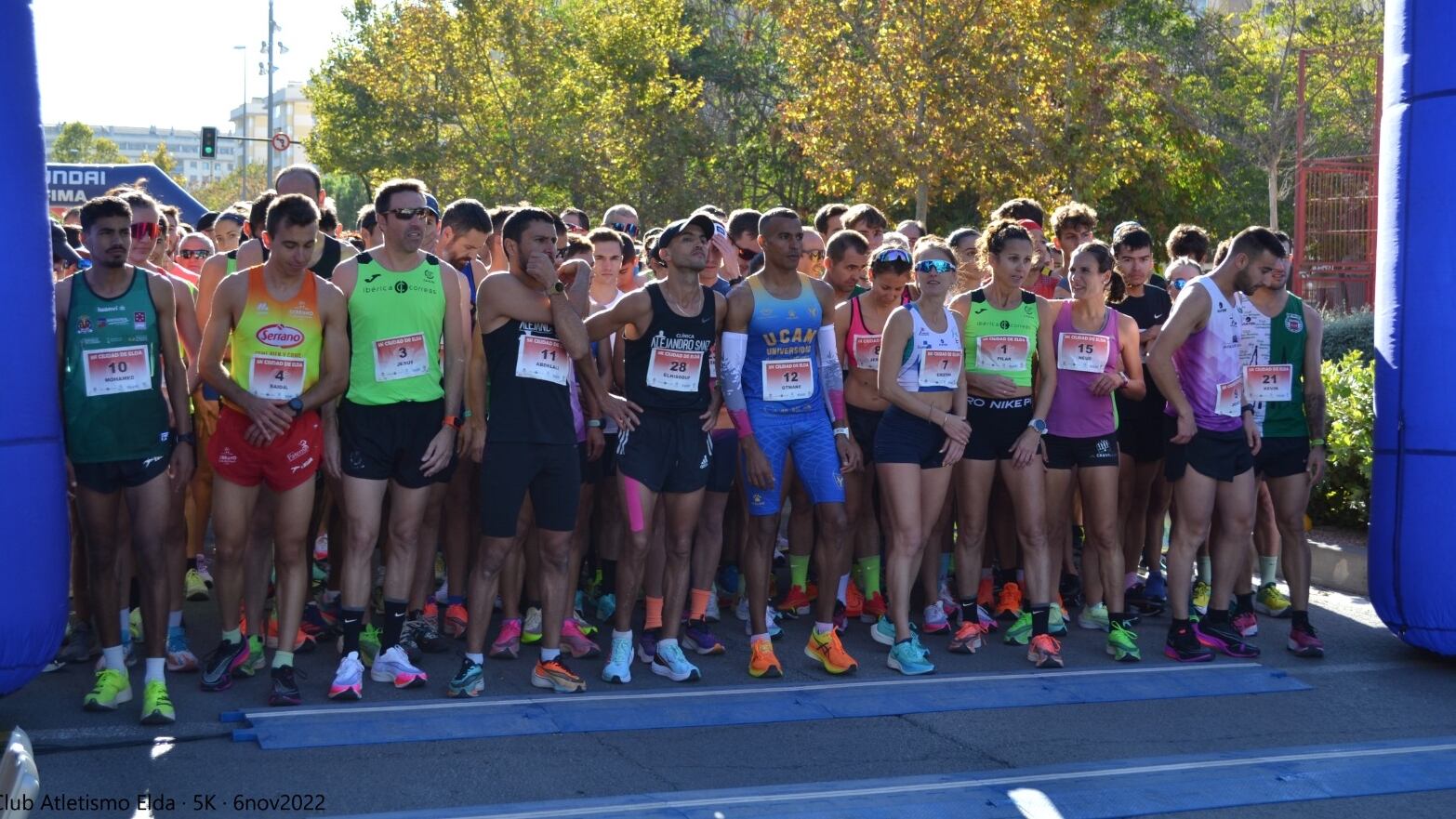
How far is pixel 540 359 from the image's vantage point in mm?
6578

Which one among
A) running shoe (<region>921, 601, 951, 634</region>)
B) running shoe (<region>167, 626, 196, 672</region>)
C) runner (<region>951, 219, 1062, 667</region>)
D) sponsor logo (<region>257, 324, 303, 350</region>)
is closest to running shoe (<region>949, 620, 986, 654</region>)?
runner (<region>951, 219, 1062, 667</region>)

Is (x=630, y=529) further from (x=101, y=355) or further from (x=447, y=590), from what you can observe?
(x=101, y=355)

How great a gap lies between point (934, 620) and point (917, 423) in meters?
1.26

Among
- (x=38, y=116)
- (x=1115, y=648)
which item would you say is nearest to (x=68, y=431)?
(x=38, y=116)

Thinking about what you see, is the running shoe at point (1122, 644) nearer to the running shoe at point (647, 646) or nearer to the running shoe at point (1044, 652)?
the running shoe at point (1044, 652)

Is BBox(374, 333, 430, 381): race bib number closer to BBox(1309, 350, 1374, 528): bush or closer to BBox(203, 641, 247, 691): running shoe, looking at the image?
BBox(203, 641, 247, 691): running shoe

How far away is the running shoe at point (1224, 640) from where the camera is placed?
762 cm

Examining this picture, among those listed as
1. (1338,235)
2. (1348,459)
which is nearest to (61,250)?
(1348,459)

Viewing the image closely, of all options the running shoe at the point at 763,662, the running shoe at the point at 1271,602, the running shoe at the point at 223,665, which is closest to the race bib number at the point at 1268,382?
the running shoe at the point at 1271,602

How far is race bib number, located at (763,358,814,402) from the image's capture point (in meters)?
7.11

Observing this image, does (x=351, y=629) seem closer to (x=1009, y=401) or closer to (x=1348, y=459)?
(x=1009, y=401)

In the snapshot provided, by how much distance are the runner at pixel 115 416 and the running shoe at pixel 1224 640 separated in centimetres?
488

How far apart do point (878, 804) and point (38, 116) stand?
408cm

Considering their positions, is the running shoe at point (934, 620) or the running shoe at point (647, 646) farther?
the running shoe at point (934, 620)
